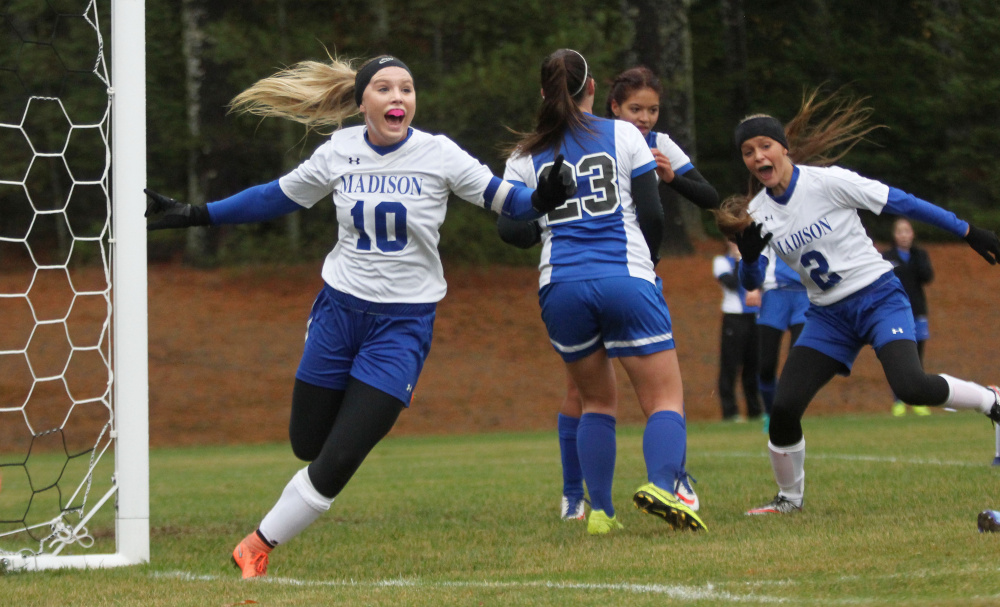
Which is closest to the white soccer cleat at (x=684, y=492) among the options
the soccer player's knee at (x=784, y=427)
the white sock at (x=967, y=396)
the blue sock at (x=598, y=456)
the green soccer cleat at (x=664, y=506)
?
the blue sock at (x=598, y=456)

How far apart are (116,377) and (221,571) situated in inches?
37.1

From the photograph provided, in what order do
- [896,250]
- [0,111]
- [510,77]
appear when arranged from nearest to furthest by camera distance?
[896,250]
[510,77]
[0,111]

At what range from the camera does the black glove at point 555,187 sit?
4367 millimetres

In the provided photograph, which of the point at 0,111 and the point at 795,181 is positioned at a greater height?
the point at 795,181

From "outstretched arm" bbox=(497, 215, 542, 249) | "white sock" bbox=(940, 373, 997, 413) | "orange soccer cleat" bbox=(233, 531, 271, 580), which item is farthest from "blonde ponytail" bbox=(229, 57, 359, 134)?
"white sock" bbox=(940, 373, 997, 413)

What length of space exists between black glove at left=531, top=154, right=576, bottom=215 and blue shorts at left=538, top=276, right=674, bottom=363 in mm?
721

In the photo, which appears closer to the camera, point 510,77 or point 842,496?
point 842,496

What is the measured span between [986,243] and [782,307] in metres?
5.65

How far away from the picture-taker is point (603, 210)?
5.15m

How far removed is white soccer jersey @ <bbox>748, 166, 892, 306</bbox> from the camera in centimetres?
570

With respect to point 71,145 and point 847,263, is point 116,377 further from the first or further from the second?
point 71,145

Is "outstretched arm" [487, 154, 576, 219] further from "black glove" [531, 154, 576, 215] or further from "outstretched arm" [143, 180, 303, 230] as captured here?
"outstretched arm" [143, 180, 303, 230]

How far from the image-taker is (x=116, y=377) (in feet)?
16.2

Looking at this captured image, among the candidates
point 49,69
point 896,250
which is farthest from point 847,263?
point 49,69
